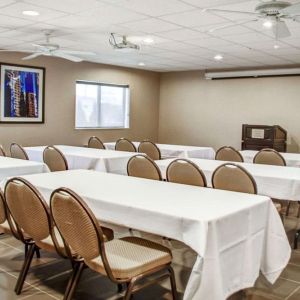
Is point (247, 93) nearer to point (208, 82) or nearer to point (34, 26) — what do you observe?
point (208, 82)

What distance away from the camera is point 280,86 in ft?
27.9

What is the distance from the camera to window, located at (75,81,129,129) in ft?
28.5

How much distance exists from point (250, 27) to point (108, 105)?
494cm

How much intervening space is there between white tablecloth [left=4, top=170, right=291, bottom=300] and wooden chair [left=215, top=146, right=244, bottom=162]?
9.38 ft

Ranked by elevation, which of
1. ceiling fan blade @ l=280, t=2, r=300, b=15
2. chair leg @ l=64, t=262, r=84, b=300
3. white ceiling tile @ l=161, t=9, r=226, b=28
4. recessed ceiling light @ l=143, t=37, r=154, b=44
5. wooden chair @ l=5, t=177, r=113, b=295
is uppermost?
white ceiling tile @ l=161, t=9, r=226, b=28

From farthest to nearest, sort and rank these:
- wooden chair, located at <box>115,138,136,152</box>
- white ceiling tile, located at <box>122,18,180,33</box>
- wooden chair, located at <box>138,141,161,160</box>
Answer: wooden chair, located at <box>115,138,136,152</box>
wooden chair, located at <box>138,141,161,160</box>
white ceiling tile, located at <box>122,18,180,33</box>

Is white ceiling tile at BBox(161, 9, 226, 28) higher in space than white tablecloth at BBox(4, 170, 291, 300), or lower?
higher

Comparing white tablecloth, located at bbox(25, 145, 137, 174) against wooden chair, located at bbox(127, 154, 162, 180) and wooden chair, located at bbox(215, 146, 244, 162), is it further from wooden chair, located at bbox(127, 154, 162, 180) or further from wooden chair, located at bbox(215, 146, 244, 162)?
wooden chair, located at bbox(215, 146, 244, 162)

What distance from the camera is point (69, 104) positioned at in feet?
27.3

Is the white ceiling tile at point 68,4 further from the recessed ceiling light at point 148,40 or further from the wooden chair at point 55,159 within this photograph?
the wooden chair at point 55,159

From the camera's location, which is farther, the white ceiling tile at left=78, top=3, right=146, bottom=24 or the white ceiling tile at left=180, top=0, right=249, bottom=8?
the white ceiling tile at left=78, top=3, right=146, bottom=24

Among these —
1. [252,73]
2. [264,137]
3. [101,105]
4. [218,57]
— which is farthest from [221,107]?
[101,105]

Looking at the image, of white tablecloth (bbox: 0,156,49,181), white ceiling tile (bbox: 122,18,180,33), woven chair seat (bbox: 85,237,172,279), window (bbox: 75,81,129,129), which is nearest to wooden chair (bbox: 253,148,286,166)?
white ceiling tile (bbox: 122,18,180,33)

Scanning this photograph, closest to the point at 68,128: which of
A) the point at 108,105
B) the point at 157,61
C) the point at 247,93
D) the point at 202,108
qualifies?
→ the point at 108,105
